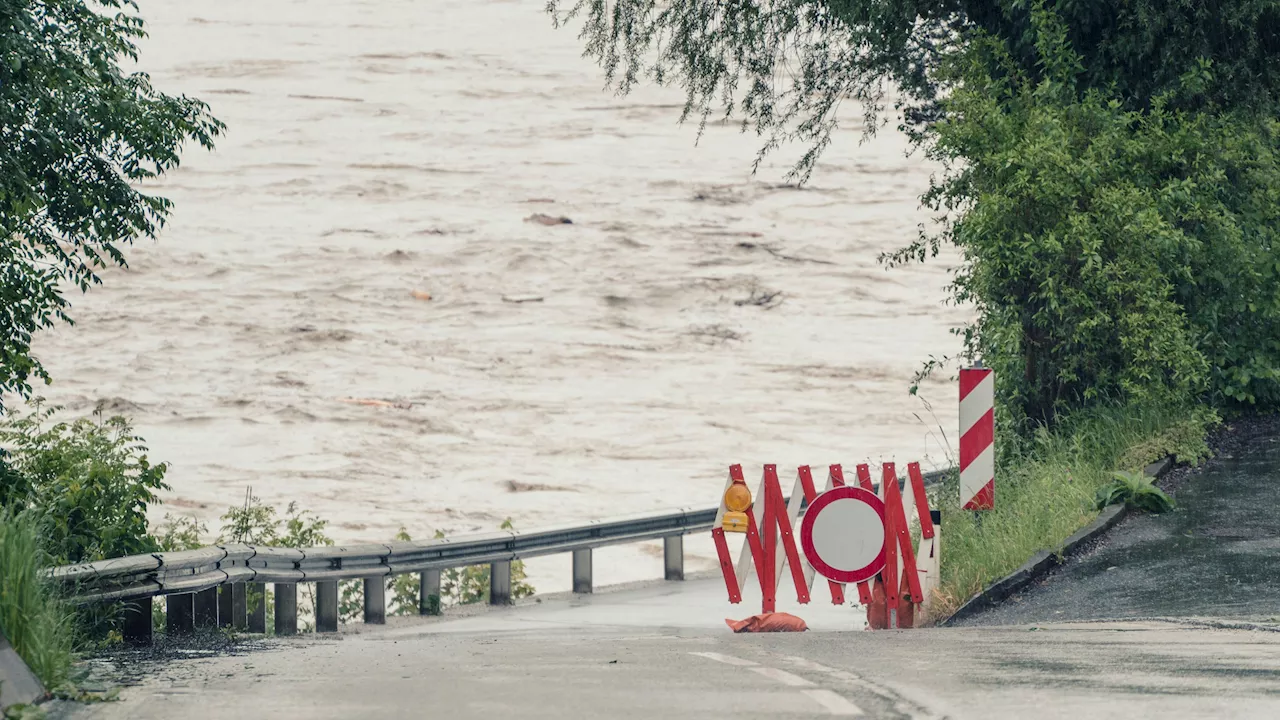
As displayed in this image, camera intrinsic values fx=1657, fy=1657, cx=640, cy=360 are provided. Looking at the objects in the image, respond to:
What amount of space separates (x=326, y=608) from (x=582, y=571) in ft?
10.9

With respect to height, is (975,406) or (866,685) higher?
(975,406)

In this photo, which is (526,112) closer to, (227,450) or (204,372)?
(204,372)

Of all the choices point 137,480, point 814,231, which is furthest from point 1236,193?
point 814,231

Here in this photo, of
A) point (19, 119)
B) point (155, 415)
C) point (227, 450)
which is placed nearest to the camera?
point (19, 119)

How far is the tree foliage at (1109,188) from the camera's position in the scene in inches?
538

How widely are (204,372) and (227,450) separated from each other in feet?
16.4

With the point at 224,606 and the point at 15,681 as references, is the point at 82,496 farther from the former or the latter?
the point at 15,681

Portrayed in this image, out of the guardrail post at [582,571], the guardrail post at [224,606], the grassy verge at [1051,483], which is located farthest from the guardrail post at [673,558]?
the guardrail post at [224,606]

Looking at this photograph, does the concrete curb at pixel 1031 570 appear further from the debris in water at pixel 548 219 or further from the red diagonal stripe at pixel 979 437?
the debris in water at pixel 548 219

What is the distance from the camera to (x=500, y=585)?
14.5m

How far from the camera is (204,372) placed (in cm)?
3033

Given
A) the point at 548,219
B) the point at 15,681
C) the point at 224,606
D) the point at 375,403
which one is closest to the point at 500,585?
the point at 224,606

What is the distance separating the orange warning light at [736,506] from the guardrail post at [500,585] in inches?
147

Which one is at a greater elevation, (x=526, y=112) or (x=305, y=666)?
(x=526, y=112)
